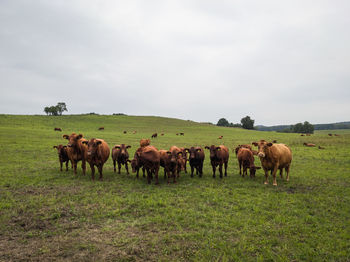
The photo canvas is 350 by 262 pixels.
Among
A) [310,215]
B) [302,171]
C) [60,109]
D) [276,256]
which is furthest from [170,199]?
[60,109]

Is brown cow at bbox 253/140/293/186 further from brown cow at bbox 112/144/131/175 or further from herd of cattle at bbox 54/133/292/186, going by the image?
brown cow at bbox 112/144/131/175

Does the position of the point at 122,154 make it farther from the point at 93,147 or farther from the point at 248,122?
the point at 248,122

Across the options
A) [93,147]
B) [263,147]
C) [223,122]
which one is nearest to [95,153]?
[93,147]

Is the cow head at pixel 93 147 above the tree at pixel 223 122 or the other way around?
the other way around

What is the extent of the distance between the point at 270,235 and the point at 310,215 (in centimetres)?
220

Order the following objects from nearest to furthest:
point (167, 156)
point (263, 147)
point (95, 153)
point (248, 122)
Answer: point (263, 147) → point (167, 156) → point (95, 153) → point (248, 122)

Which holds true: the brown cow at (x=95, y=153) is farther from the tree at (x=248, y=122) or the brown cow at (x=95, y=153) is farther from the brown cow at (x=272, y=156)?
the tree at (x=248, y=122)

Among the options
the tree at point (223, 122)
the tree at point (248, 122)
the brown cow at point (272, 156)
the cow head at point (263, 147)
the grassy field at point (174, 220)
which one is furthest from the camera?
the tree at point (223, 122)

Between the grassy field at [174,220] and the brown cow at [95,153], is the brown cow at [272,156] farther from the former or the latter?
the brown cow at [95,153]

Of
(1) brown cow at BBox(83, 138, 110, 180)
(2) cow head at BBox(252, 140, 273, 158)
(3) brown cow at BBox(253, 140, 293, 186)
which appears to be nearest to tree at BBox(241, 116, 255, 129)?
(3) brown cow at BBox(253, 140, 293, 186)

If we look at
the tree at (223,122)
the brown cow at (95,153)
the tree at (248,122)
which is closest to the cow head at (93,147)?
the brown cow at (95,153)

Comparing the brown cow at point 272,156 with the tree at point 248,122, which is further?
the tree at point 248,122

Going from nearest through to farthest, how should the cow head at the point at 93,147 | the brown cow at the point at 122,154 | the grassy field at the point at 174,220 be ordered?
1. the grassy field at the point at 174,220
2. the cow head at the point at 93,147
3. the brown cow at the point at 122,154

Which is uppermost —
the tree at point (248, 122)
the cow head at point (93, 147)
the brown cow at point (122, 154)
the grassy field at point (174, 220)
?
the tree at point (248, 122)
